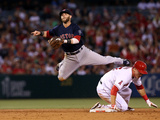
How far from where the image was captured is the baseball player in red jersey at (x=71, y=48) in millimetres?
8594

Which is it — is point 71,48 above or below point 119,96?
above

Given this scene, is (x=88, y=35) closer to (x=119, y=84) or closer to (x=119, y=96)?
(x=119, y=96)

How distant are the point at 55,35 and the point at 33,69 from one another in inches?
251

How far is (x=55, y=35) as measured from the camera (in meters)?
8.97

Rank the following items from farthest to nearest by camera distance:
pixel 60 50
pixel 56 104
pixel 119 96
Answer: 1. pixel 60 50
2. pixel 56 104
3. pixel 119 96

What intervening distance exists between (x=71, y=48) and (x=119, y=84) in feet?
6.14

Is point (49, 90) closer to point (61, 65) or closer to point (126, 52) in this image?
point (126, 52)

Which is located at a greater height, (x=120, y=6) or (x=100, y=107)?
(x=120, y=6)

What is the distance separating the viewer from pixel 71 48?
28.7ft

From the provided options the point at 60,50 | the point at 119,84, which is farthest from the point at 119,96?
the point at 60,50

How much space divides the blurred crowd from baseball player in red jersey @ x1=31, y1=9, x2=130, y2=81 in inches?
241

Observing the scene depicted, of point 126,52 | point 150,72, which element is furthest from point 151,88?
point 126,52

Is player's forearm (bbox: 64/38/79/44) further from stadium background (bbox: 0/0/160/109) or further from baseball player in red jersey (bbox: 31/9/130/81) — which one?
stadium background (bbox: 0/0/160/109)

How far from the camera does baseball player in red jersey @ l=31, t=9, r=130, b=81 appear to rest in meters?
8.59
